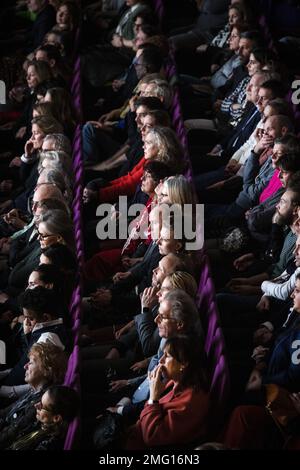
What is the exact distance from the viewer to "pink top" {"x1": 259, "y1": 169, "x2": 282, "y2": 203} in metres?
6.61

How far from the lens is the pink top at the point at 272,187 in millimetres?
6605

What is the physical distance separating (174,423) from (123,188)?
2300 millimetres

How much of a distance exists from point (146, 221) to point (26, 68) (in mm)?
2342

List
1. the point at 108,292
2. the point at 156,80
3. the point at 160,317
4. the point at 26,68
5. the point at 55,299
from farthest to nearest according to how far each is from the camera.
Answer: the point at 26,68
the point at 156,80
the point at 108,292
the point at 55,299
the point at 160,317

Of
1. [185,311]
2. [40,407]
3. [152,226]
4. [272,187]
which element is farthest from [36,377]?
[272,187]

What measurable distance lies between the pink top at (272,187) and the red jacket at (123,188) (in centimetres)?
85

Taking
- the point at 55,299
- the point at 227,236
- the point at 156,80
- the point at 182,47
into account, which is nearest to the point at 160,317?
the point at 55,299

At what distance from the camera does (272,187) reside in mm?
6660

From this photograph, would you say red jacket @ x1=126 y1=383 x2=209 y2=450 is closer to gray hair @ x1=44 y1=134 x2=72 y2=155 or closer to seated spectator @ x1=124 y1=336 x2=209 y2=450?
seated spectator @ x1=124 y1=336 x2=209 y2=450

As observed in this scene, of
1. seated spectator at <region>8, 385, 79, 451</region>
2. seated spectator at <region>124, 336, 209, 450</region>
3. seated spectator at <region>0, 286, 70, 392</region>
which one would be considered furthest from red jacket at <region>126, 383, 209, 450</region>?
seated spectator at <region>0, 286, 70, 392</region>

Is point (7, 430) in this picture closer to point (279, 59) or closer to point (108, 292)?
point (108, 292)

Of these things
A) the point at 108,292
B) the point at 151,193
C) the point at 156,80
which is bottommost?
the point at 108,292

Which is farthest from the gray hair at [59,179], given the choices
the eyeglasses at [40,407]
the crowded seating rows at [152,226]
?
the eyeglasses at [40,407]

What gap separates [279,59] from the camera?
770 centimetres
